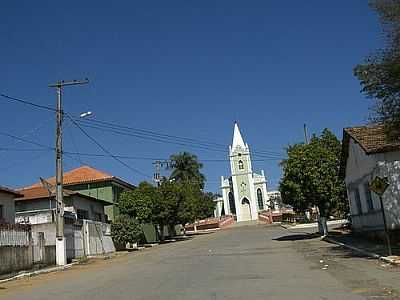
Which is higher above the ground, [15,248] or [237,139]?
[237,139]

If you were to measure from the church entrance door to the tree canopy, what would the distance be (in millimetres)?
75151

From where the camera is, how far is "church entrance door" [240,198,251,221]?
365 feet

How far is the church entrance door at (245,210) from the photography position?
11131 centimetres

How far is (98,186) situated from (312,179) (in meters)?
31.1

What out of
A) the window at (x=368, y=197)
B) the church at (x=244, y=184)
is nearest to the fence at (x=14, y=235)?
the window at (x=368, y=197)

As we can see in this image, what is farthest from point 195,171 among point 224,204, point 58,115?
point 58,115

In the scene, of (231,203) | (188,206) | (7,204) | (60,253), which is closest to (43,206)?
(7,204)

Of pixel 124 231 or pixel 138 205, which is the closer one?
pixel 124 231

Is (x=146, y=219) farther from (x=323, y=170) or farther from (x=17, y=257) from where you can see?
(x=17, y=257)

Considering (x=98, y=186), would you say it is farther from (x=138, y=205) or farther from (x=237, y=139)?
(x=237, y=139)

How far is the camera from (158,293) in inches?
522

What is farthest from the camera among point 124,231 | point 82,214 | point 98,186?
point 98,186

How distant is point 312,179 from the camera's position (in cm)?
3441

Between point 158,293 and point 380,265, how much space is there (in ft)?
24.8
